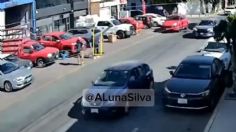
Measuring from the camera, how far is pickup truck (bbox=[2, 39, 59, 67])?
93.1 feet

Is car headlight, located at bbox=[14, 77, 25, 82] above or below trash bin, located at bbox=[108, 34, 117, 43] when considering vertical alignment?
below

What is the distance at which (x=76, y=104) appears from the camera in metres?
19.2

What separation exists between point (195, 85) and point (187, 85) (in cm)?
27

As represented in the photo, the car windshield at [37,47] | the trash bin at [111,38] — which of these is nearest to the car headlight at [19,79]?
the car windshield at [37,47]

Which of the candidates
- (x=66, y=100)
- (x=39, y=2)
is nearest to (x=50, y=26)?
(x=39, y=2)

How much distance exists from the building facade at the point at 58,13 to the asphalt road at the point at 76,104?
10.2m

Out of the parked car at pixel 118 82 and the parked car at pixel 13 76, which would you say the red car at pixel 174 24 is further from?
→ the parked car at pixel 118 82

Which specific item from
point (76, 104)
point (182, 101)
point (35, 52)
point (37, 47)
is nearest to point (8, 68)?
point (35, 52)

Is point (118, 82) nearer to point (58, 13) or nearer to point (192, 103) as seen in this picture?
point (192, 103)

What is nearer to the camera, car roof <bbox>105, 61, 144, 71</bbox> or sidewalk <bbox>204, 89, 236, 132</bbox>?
sidewalk <bbox>204, 89, 236, 132</bbox>

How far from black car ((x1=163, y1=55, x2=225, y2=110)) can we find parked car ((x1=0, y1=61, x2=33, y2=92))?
27.1 ft

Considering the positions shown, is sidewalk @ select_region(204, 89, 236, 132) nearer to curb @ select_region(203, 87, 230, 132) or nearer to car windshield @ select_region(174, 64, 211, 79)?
curb @ select_region(203, 87, 230, 132)

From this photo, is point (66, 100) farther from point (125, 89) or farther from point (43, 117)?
point (125, 89)

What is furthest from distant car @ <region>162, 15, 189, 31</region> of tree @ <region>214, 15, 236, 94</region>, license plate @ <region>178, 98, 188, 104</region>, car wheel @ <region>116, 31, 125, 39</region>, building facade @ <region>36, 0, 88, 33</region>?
license plate @ <region>178, 98, 188, 104</region>
